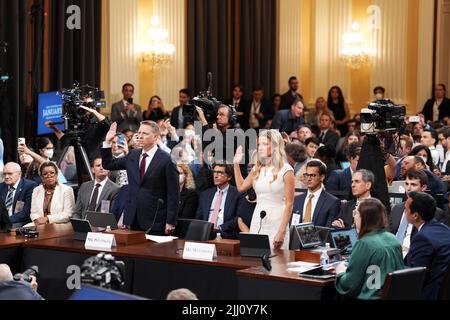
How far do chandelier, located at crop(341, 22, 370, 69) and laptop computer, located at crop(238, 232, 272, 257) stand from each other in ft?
34.5

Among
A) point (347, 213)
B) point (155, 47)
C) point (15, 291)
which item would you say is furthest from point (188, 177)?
point (155, 47)

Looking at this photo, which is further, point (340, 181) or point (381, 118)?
point (340, 181)

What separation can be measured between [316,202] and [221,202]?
904 mm

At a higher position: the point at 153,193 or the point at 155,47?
the point at 155,47

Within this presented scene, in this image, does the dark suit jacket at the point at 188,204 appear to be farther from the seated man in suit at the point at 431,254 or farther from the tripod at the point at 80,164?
the seated man in suit at the point at 431,254

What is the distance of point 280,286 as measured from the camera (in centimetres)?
523

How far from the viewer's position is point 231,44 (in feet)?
50.8

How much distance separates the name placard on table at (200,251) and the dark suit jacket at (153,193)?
3.22ft

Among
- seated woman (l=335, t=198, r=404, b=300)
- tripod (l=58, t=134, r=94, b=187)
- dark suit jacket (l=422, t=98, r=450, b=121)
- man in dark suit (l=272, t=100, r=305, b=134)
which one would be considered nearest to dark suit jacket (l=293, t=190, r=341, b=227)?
seated woman (l=335, t=198, r=404, b=300)

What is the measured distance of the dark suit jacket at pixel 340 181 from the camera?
26.8ft

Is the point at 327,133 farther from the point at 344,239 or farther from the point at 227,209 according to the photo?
the point at 344,239

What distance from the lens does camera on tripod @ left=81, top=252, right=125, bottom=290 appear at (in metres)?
4.07

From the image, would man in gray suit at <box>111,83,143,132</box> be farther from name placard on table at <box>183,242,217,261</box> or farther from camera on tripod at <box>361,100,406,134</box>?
name placard on table at <box>183,242,217,261</box>
